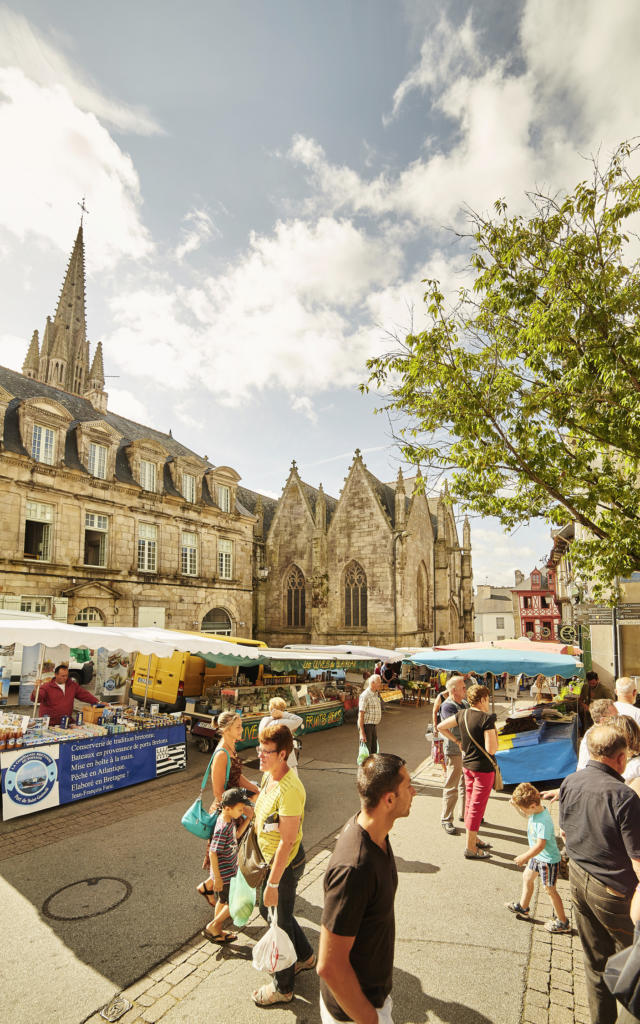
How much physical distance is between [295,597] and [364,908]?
93.5ft

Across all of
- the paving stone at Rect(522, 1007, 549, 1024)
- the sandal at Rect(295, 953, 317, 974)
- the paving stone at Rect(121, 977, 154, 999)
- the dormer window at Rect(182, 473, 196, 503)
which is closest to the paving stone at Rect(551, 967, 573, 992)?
the paving stone at Rect(522, 1007, 549, 1024)

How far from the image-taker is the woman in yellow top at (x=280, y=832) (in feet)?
11.0

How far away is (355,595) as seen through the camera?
28.0 metres

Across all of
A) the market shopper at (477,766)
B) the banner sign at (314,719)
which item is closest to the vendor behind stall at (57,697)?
the banner sign at (314,719)

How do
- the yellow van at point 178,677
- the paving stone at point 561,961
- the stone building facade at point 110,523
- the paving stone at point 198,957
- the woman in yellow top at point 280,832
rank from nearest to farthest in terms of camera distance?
the woman in yellow top at point 280,832
the paving stone at point 561,961
the paving stone at point 198,957
the yellow van at point 178,677
the stone building facade at point 110,523

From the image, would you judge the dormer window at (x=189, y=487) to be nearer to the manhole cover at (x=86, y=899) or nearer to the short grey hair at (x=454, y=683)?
the short grey hair at (x=454, y=683)

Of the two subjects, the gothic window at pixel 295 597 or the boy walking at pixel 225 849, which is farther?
the gothic window at pixel 295 597

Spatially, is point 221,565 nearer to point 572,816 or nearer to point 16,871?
point 16,871

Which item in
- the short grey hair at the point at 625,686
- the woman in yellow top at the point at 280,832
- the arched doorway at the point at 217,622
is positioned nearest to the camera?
the woman in yellow top at the point at 280,832

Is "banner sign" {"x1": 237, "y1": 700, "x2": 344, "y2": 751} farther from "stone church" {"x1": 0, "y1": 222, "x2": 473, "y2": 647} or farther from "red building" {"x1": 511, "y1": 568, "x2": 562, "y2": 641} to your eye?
"red building" {"x1": 511, "y1": 568, "x2": 562, "y2": 641}

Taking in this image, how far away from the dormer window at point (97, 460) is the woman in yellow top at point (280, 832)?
19.6 m

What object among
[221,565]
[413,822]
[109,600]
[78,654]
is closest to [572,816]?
[413,822]

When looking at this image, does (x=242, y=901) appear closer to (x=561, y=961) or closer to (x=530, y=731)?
(x=561, y=961)

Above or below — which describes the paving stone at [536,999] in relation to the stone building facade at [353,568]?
below
